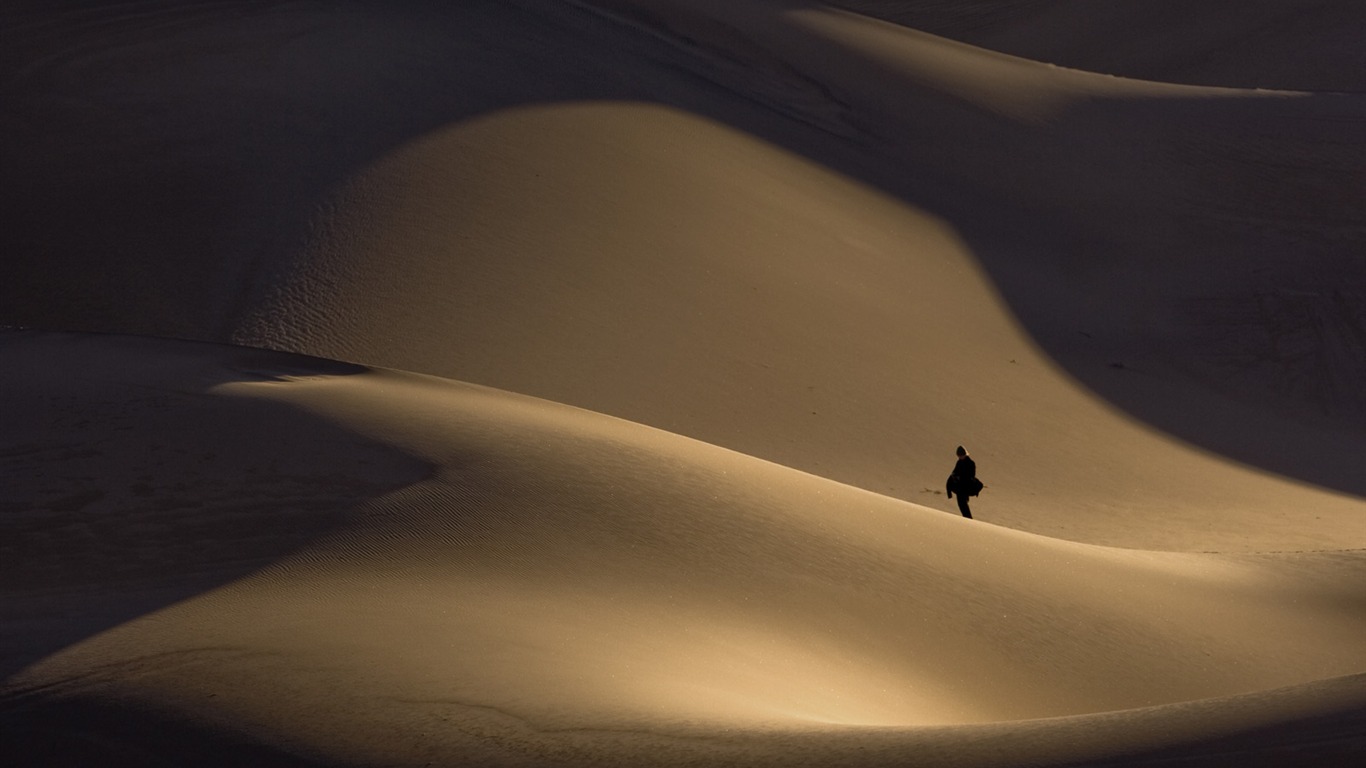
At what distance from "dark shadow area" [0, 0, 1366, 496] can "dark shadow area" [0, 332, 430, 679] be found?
3493 millimetres

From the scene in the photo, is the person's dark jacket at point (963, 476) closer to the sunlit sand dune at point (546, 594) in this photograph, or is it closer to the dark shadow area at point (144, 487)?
the sunlit sand dune at point (546, 594)

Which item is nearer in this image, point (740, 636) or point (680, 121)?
point (740, 636)

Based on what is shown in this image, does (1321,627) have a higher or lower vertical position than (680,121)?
lower

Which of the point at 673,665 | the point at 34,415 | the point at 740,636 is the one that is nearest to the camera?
the point at 673,665

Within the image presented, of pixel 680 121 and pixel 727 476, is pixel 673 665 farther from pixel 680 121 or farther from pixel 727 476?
pixel 680 121

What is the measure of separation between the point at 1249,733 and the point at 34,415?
17.2ft

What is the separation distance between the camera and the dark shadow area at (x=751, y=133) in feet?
37.5

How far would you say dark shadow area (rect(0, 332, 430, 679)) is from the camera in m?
5.05

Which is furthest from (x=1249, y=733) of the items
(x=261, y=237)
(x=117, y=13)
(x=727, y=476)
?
(x=117, y=13)

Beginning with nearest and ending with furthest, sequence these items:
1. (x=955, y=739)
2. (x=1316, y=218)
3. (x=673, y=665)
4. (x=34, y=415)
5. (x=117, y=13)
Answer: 1. (x=955, y=739)
2. (x=673, y=665)
3. (x=34, y=415)
4. (x=117, y=13)
5. (x=1316, y=218)

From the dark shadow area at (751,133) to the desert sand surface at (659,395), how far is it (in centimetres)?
6

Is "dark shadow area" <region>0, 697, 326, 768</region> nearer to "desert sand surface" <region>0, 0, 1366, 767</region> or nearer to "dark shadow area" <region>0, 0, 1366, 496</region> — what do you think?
"desert sand surface" <region>0, 0, 1366, 767</region>

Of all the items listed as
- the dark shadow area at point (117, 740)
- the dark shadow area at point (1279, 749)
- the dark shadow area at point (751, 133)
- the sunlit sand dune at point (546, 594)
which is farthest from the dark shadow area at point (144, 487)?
the dark shadow area at point (751, 133)

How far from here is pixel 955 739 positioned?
3.65 metres
